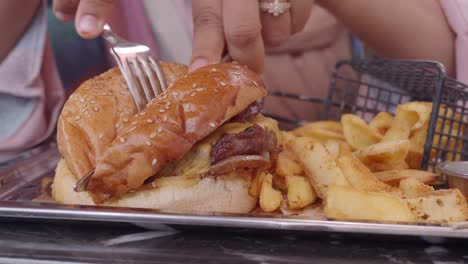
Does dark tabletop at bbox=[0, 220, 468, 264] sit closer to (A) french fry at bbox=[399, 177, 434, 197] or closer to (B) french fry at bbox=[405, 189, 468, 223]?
(B) french fry at bbox=[405, 189, 468, 223]

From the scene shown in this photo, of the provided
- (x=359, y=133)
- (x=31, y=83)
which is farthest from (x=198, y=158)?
(x=31, y=83)

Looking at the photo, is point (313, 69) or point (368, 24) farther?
point (313, 69)

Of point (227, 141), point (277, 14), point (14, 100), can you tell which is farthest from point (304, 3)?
point (14, 100)

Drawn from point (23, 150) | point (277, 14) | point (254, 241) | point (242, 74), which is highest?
point (277, 14)

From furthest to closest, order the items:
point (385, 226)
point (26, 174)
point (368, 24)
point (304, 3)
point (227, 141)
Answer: point (368, 24) < point (304, 3) < point (26, 174) < point (227, 141) < point (385, 226)

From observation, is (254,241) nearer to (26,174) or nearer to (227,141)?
(227,141)

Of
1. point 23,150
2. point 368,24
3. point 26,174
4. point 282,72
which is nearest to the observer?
point 26,174

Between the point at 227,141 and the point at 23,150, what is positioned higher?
the point at 227,141
